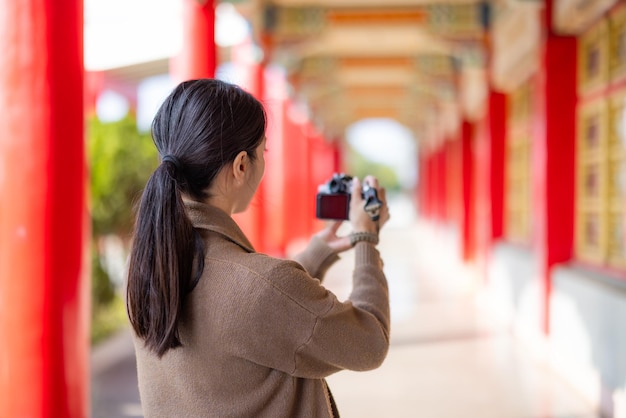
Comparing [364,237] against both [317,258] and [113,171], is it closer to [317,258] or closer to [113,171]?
[317,258]

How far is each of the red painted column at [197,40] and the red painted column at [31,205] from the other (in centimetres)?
273

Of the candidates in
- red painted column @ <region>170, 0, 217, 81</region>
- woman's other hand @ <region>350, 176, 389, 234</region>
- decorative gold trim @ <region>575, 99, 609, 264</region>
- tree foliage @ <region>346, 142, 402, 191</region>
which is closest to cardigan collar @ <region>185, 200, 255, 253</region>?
woman's other hand @ <region>350, 176, 389, 234</region>

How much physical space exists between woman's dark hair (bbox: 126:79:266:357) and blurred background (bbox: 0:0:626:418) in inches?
5.6

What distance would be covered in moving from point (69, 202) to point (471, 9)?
6.81 meters

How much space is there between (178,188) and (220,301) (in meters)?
0.21

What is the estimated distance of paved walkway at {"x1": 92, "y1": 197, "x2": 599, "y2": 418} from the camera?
4285 mm

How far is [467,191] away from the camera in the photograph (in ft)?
38.3

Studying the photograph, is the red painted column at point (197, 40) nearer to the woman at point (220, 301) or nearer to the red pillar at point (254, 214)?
the red pillar at point (254, 214)

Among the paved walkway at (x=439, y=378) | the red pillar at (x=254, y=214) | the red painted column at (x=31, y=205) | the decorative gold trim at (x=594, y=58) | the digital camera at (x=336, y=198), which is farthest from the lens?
the red pillar at (x=254, y=214)

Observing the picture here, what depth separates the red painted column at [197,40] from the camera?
5.37 meters

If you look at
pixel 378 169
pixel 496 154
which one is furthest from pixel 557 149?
pixel 378 169

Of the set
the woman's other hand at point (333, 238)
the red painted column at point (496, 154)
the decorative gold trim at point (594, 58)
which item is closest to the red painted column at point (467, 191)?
the red painted column at point (496, 154)

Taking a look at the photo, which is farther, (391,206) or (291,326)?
(391,206)

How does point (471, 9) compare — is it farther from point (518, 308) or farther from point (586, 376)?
point (586, 376)
